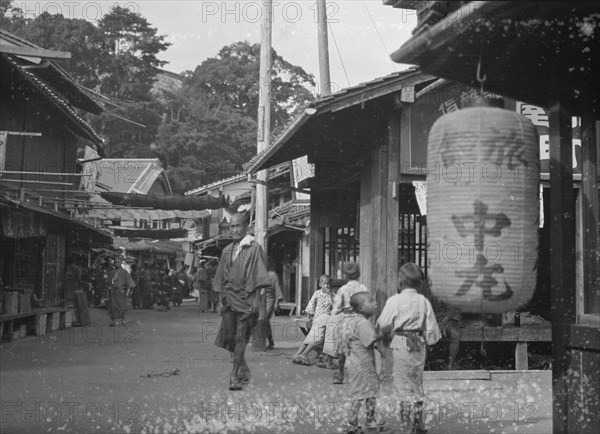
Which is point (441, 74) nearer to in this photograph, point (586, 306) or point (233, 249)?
point (586, 306)

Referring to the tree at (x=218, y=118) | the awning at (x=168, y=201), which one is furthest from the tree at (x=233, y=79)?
the awning at (x=168, y=201)

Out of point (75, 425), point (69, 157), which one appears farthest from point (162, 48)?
point (75, 425)

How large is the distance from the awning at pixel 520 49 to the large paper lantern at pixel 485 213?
65 cm

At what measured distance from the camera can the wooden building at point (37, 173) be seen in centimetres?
1734

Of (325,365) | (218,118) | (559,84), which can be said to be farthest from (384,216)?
(218,118)

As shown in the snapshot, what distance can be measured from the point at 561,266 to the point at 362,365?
2.79 metres

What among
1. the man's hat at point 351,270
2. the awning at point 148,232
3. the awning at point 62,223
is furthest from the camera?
the awning at point 148,232

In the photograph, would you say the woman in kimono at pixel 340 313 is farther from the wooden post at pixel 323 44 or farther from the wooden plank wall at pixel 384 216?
the wooden post at pixel 323 44

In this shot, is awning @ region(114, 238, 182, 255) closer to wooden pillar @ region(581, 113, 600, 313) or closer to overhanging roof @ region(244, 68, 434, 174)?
overhanging roof @ region(244, 68, 434, 174)

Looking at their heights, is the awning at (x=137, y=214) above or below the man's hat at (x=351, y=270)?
above

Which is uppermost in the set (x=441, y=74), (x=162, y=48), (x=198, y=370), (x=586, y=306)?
(x=162, y=48)

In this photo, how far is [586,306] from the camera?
A: 22.2 feet

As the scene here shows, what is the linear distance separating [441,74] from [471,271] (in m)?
1.98

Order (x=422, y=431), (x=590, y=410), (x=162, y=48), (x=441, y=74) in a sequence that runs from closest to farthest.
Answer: (x=590, y=410), (x=441, y=74), (x=422, y=431), (x=162, y=48)
